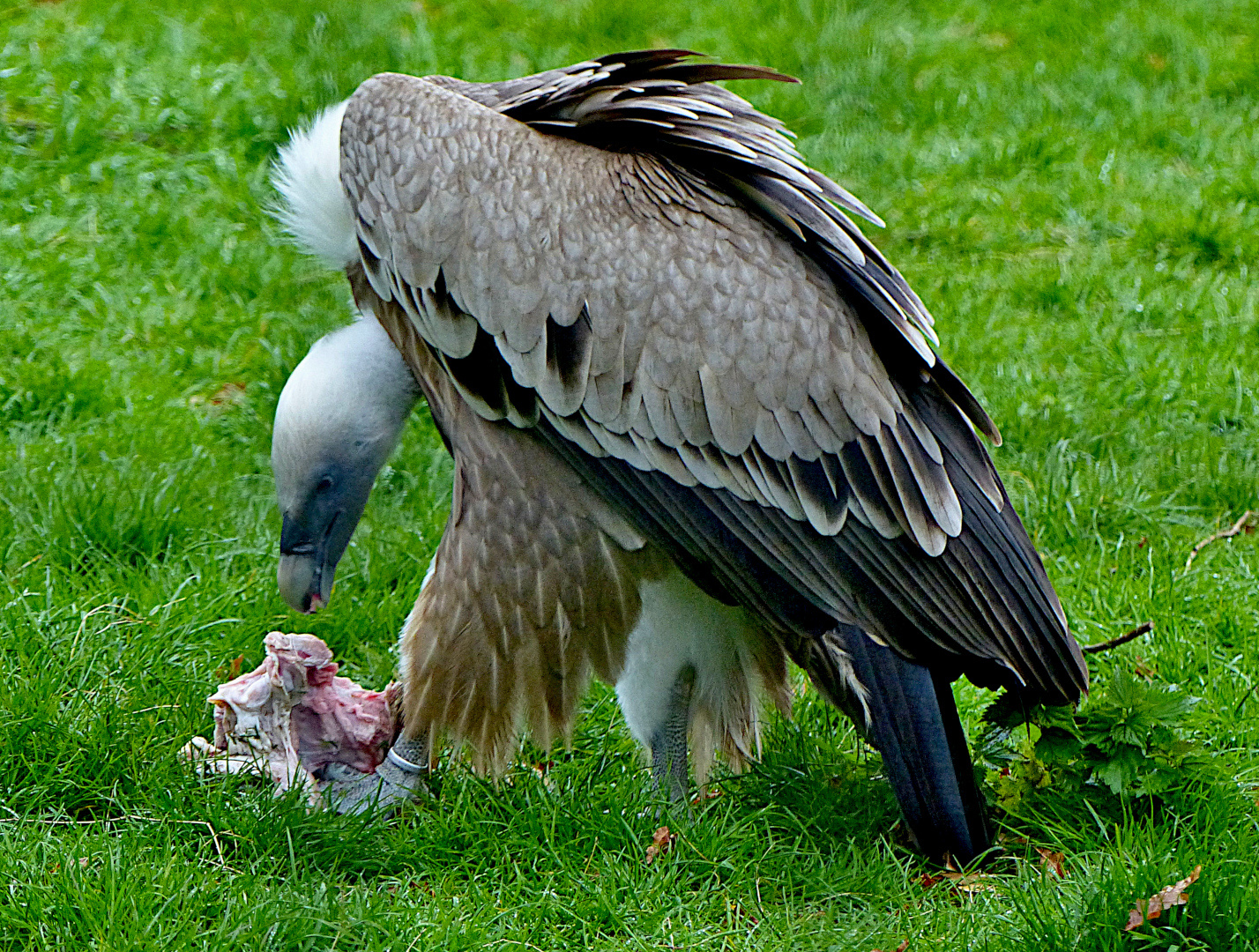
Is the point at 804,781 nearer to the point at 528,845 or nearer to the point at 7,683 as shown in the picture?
the point at 528,845

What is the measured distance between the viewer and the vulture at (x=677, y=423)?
11.1 ft

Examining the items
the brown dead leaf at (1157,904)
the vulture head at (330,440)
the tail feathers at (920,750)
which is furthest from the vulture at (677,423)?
the brown dead leaf at (1157,904)

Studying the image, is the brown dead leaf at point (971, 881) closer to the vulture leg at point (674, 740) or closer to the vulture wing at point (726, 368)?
the vulture wing at point (726, 368)

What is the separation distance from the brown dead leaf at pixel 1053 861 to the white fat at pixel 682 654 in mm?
771

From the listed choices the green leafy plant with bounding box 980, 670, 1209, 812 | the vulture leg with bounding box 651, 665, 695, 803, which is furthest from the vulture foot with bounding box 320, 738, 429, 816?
the green leafy plant with bounding box 980, 670, 1209, 812

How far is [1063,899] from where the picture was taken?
10.4 ft

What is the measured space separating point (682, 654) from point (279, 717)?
37.3 inches

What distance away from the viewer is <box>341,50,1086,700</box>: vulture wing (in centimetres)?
338

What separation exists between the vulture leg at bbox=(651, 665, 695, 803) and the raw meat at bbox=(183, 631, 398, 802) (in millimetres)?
A: 799

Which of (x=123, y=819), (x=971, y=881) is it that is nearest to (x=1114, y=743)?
(x=971, y=881)

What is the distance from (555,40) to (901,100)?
180cm

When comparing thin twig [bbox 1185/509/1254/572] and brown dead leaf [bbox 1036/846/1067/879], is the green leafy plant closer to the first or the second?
brown dead leaf [bbox 1036/846/1067/879]

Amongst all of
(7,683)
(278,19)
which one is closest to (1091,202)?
(278,19)

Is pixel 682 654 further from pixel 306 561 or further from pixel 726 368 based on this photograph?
pixel 306 561
